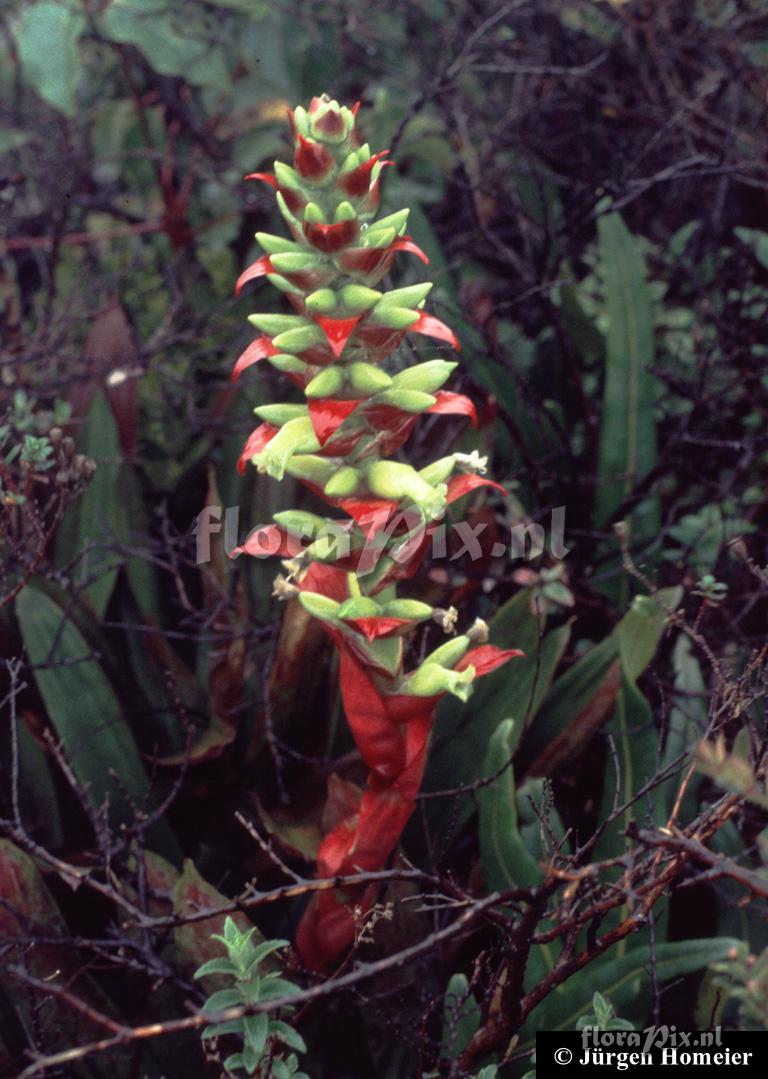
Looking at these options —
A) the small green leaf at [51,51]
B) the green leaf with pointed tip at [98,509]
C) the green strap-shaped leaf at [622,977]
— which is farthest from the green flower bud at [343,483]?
the small green leaf at [51,51]

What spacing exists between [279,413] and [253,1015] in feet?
1.79

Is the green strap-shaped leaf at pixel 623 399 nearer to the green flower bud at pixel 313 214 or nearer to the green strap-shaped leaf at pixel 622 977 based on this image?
the green strap-shaped leaf at pixel 622 977

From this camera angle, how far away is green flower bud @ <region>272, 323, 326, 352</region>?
2.84 feet

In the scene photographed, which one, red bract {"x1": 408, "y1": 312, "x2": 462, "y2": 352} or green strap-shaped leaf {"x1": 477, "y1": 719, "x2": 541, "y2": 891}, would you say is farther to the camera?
green strap-shaped leaf {"x1": 477, "y1": 719, "x2": 541, "y2": 891}

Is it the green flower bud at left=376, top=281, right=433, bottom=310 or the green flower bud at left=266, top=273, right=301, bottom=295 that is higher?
the green flower bud at left=266, top=273, right=301, bottom=295

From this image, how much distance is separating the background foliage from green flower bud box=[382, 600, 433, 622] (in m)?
0.22

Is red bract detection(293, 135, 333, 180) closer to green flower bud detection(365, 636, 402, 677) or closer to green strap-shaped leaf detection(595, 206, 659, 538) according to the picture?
green flower bud detection(365, 636, 402, 677)

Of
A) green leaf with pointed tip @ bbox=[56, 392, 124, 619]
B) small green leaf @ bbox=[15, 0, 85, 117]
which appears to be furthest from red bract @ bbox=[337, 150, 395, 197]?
small green leaf @ bbox=[15, 0, 85, 117]

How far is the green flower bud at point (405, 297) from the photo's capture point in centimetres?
88

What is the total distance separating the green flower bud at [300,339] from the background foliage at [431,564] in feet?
1.44

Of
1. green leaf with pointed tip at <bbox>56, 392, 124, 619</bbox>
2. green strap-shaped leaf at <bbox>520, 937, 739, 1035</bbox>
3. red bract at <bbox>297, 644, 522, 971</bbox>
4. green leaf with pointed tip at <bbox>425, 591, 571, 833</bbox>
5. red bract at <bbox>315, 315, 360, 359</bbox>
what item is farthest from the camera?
green leaf with pointed tip at <bbox>56, 392, 124, 619</bbox>

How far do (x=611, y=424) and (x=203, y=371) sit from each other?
2.96 ft

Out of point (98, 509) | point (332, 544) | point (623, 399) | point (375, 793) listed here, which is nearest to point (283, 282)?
point (332, 544)

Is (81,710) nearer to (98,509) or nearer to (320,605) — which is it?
(98,509)
